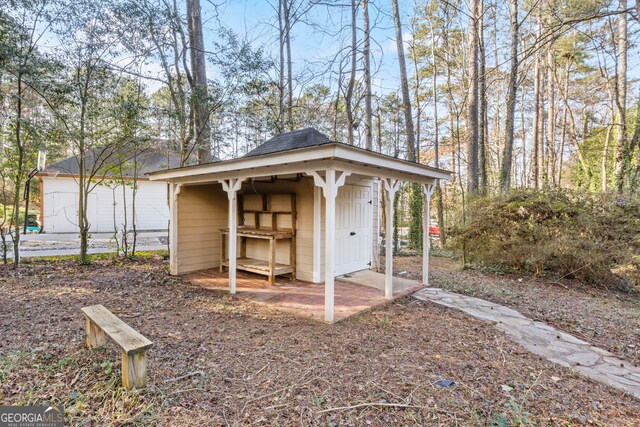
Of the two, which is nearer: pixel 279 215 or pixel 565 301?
pixel 565 301

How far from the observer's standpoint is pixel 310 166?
12.6 ft

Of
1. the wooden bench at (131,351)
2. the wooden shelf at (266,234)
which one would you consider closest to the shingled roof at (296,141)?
the wooden shelf at (266,234)

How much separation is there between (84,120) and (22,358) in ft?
18.8

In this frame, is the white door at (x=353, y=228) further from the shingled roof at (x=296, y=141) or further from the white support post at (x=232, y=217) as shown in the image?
the white support post at (x=232, y=217)

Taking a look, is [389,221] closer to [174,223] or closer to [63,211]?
[174,223]

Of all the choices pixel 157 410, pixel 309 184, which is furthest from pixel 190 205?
pixel 157 410

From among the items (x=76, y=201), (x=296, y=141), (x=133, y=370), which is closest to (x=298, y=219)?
(x=296, y=141)

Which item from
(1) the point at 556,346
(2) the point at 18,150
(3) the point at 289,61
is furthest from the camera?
(3) the point at 289,61

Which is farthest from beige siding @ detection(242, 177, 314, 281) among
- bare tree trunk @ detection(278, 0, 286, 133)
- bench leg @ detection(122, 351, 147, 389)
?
bare tree trunk @ detection(278, 0, 286, 133)

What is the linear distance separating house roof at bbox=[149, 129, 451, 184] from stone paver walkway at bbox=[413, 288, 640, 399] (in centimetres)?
212

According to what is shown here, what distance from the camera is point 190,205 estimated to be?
644 centimetres

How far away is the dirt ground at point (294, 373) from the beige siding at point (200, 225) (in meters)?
2.15

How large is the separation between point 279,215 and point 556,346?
4.62 m

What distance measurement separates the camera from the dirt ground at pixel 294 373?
83.5 inches
